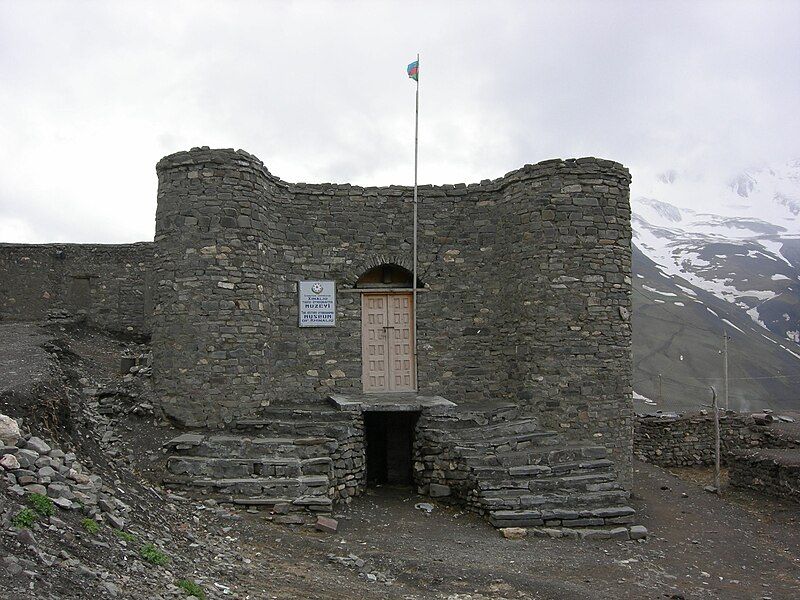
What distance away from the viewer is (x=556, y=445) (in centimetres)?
1220

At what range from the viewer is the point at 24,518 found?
215 inches

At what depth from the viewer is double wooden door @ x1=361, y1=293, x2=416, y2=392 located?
14.1 meters

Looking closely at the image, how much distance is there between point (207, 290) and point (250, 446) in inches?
130

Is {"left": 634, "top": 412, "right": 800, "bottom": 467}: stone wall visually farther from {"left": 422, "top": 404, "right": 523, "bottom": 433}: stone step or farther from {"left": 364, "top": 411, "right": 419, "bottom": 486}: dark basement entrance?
{"left": 364, "top": 411, "right": 419, "bottom": 486}: dark basement entrance

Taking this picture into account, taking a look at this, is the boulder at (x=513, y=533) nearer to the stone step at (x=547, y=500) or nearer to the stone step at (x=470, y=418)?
the stone step at (x=547, y=500)

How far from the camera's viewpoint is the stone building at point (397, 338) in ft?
35.9

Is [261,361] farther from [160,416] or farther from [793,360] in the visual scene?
[793,360]

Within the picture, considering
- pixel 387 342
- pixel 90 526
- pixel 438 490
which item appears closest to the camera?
pixel 90 526

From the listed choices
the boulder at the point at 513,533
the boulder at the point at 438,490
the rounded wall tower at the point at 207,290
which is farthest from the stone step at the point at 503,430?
the rounded wall tower at the point at 207,290

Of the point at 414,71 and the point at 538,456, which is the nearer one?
the point at 538,456

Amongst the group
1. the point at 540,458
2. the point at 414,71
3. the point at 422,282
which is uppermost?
the point at 414,71

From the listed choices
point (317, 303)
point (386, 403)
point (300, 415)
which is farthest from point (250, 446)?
point (317, 303)

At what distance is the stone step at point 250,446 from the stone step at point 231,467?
0.23m

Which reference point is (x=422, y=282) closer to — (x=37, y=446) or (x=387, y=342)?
(x=387, y=342)
